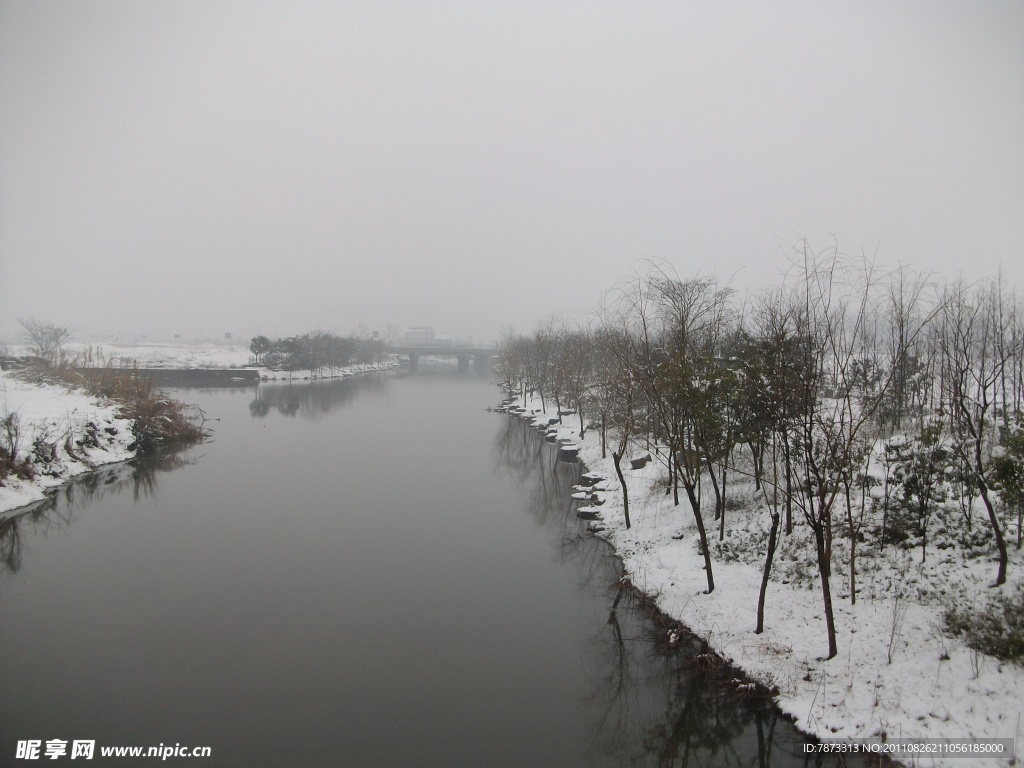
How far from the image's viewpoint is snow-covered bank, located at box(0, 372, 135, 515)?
1766 cm

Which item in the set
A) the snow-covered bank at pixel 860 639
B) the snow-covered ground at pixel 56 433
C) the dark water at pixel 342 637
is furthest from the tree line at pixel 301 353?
the snow-covered bank at pixel 860 639

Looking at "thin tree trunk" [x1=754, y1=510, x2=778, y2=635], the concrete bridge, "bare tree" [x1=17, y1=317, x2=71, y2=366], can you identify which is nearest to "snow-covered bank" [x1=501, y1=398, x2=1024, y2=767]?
"thin tree trunk" [x1=754, y1=510, x2=778, y2=635]

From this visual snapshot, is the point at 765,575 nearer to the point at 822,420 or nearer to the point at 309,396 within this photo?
the point at 822,420

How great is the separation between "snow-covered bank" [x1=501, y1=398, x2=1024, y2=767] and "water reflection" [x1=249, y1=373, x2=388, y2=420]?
107ft

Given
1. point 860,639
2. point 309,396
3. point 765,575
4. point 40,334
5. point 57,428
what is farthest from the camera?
point 309,396

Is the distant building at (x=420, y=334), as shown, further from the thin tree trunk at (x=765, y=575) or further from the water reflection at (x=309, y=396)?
the thin tree trunk at (x=765, y=575)

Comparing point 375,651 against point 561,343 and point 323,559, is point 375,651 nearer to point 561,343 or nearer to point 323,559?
point 323,559

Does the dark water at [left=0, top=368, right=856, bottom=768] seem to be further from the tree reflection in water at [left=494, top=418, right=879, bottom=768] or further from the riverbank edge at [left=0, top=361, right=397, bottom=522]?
the riverbank edge at [left=0, top=361, right=397, bottom=522]

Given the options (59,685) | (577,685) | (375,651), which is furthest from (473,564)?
(59,685)

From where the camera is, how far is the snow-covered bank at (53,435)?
57.9 ft

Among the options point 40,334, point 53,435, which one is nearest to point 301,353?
point 40,334

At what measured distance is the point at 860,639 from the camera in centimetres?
754

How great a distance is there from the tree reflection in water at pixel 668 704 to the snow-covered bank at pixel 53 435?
18.4m

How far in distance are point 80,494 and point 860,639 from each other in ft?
74.9
